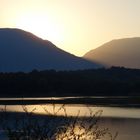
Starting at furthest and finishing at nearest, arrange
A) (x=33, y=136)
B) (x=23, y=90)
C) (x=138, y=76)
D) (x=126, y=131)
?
(x=138, y=76) < (x=23, y=90) < (x=126, y=131) < (x=33, y=136)

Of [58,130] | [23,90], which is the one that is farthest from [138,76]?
[58,130]

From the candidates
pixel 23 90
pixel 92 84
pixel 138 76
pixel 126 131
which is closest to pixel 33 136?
pixel 126 131

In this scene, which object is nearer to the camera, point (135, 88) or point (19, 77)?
point (135, 88)

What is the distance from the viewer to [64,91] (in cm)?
8625

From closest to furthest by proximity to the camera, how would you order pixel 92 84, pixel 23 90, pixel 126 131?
pixel 126 131, pixel 23 90, pixel 92 84

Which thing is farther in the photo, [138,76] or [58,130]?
[138,76]

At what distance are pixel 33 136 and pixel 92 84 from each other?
82883 millimetres

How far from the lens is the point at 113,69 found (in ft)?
407

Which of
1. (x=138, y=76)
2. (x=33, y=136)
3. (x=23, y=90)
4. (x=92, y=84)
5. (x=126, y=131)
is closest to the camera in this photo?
(x=33, y=136)

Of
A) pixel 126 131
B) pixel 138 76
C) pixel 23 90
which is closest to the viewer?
pixel 126 131

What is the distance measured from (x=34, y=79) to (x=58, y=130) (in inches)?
3340

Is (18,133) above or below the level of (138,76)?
below

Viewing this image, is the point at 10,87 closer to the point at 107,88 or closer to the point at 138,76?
the point at 107,88

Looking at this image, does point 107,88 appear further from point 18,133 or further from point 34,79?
point 18,133
